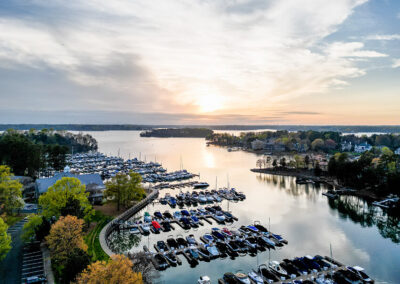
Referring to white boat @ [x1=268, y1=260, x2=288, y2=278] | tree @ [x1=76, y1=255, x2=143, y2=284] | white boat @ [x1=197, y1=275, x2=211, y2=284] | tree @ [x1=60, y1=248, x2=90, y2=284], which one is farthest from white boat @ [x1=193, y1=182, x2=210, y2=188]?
tree @ [x1=76, y1=255, x2=143, y2=284]

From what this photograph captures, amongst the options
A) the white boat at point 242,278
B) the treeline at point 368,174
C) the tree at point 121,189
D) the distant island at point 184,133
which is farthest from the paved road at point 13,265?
the distant island at point 184,133

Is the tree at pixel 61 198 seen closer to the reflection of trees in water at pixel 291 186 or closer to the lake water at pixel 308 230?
the lake water at pixel 308 230

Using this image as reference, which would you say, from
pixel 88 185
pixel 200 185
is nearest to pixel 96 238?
pixel 88 185

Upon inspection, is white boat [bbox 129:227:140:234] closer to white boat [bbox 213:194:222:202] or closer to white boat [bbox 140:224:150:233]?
white boat [bbox 140:224:150:233]

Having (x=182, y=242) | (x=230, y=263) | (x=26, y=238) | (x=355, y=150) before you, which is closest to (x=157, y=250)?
(x=182, y=242)

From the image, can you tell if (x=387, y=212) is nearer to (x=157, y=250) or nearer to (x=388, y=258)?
(x=388, y=258)

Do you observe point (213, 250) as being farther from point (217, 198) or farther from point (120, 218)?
point (217, 198)
